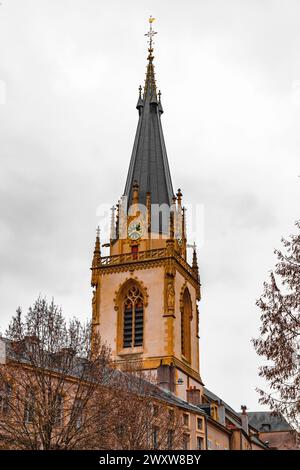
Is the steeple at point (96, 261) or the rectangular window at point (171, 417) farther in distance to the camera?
the steeple at point (96, 261)

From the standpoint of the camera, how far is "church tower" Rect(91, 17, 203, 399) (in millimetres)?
66312

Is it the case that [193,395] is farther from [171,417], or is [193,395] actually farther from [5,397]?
[5,397]

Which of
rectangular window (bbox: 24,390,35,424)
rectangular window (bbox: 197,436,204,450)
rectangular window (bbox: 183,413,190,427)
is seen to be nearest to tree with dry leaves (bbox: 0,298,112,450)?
rectangular window (bbox: 24,390,35,424)

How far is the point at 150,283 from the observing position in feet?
228

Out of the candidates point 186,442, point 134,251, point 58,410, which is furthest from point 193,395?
point 58,410

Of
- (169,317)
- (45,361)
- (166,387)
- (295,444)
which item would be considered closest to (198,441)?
(166,387)

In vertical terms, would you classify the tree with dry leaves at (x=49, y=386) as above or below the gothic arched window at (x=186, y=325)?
below

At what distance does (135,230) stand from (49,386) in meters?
43.8

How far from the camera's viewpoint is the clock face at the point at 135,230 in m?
73.1

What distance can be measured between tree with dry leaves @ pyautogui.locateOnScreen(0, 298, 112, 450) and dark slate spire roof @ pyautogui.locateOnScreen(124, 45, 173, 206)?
42.9 metres

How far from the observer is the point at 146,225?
73.7 metres

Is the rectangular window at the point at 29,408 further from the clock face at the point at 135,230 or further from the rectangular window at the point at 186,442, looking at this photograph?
the clock face at the point at 135,230

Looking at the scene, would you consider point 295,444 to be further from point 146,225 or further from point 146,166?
point 146,166

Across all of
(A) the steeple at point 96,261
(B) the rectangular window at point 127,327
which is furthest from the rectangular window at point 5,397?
(A) the steeple at point 96,261
